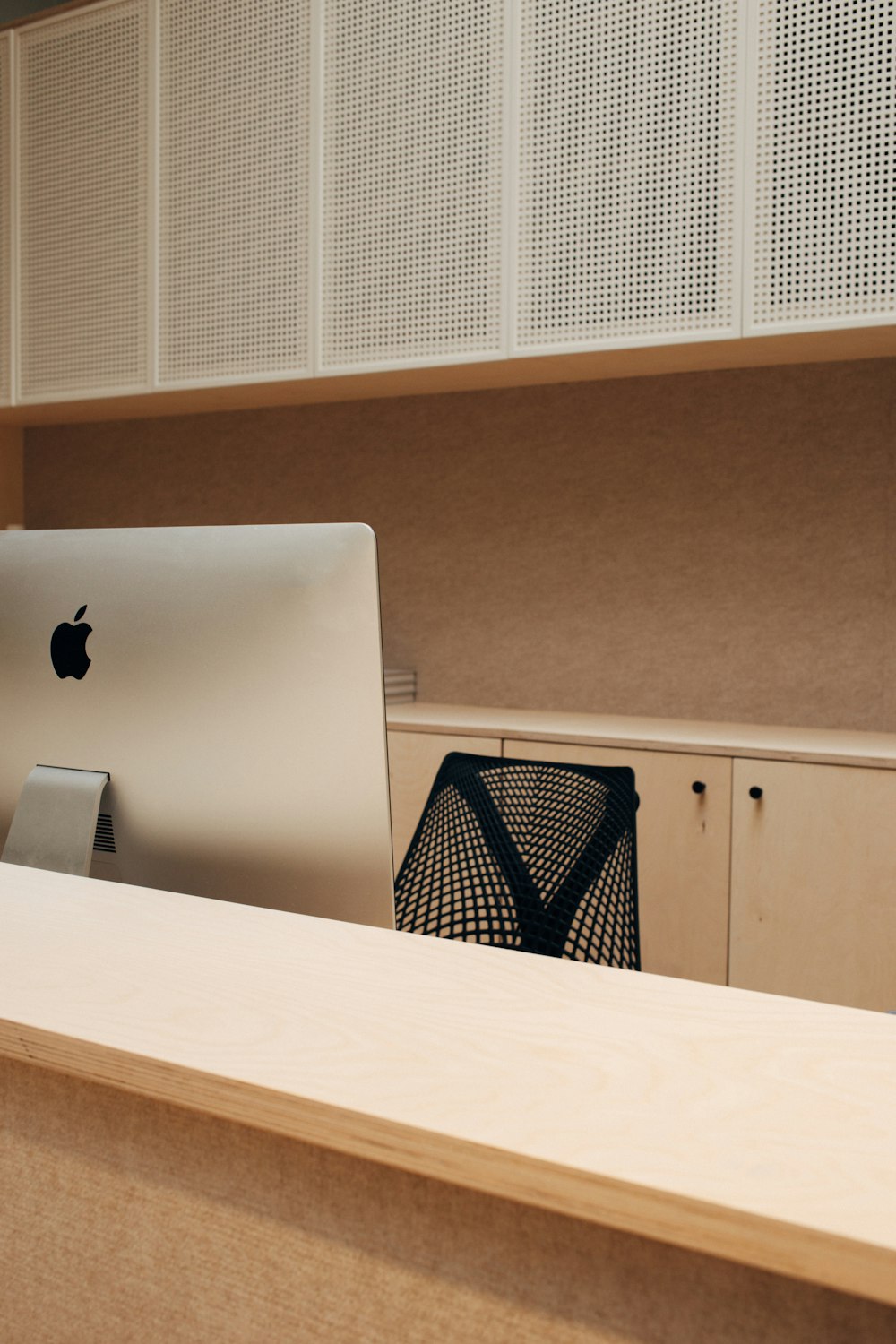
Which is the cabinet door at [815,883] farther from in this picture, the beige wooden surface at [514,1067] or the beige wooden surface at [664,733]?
the beige wooden surface at [514,1067]

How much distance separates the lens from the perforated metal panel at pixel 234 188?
2.88m

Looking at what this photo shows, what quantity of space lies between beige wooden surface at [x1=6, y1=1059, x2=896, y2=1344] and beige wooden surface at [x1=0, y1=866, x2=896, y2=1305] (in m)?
0.05

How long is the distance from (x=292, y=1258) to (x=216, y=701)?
1.82 ft

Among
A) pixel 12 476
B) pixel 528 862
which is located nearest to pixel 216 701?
pixel 528 862

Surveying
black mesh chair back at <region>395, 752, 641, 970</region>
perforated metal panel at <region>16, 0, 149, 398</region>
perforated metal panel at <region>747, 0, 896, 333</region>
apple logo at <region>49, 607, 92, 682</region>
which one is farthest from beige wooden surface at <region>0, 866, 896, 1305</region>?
perforated metal panel at <region>16, 0, 149, 398</region>

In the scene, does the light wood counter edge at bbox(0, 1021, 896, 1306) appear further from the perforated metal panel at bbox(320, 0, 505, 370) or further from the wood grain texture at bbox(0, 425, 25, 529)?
the wood grain texture at bbox(0, 425, 25, 529)

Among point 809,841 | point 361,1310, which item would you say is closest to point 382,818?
point 361,1310

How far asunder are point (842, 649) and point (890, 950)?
0.84m

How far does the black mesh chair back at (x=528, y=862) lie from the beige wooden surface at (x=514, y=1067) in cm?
56

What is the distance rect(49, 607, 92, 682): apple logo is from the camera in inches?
45.8

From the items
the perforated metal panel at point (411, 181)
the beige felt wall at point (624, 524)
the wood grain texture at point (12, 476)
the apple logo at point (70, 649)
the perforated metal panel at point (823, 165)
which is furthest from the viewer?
the wood grain texture at point (12, 476)

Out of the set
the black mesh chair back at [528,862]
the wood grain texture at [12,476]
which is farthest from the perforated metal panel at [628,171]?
the wood grain texture at [12,476]

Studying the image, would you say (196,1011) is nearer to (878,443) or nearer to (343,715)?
(343,715)

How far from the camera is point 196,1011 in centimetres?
80
